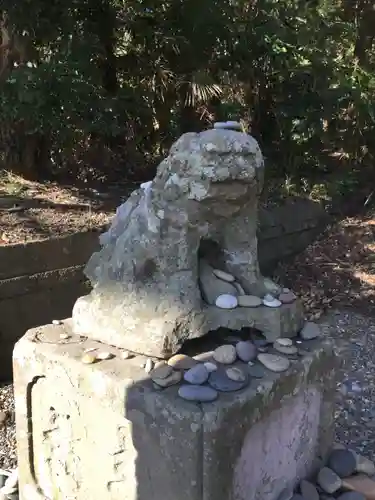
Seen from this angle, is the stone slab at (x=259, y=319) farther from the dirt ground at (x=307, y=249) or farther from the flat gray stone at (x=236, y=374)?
the dirt ground at (x=307, y=249)

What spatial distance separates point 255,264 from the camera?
6.18 feet

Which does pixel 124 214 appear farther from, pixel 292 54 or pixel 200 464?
pixel 292 54

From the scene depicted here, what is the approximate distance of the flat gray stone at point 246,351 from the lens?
5.67 ft

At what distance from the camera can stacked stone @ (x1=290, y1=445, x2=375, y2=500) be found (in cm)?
183

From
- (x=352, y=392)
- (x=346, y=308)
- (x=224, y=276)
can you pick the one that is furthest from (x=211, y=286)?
(x=346, y=308)

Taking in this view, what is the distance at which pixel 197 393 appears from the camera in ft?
5.10

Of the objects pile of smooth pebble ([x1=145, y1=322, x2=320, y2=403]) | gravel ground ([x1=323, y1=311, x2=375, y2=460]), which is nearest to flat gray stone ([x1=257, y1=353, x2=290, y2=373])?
pile of smooth pebble ([x1=145, y1=322, x2=320, y2=403])

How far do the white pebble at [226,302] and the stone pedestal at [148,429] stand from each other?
8.6 inches

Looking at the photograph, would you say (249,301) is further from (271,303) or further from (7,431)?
(7,431)

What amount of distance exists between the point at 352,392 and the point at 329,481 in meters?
1.50

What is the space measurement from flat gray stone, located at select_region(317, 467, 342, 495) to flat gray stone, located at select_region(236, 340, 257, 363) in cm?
46

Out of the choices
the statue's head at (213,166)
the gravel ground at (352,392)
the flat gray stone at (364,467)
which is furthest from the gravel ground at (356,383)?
the statue's head at (213,166)

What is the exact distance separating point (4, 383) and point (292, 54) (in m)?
3.75

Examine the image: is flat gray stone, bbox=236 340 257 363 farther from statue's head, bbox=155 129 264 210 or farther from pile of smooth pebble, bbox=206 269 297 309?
statue's head, bbox=155 129 264 210
